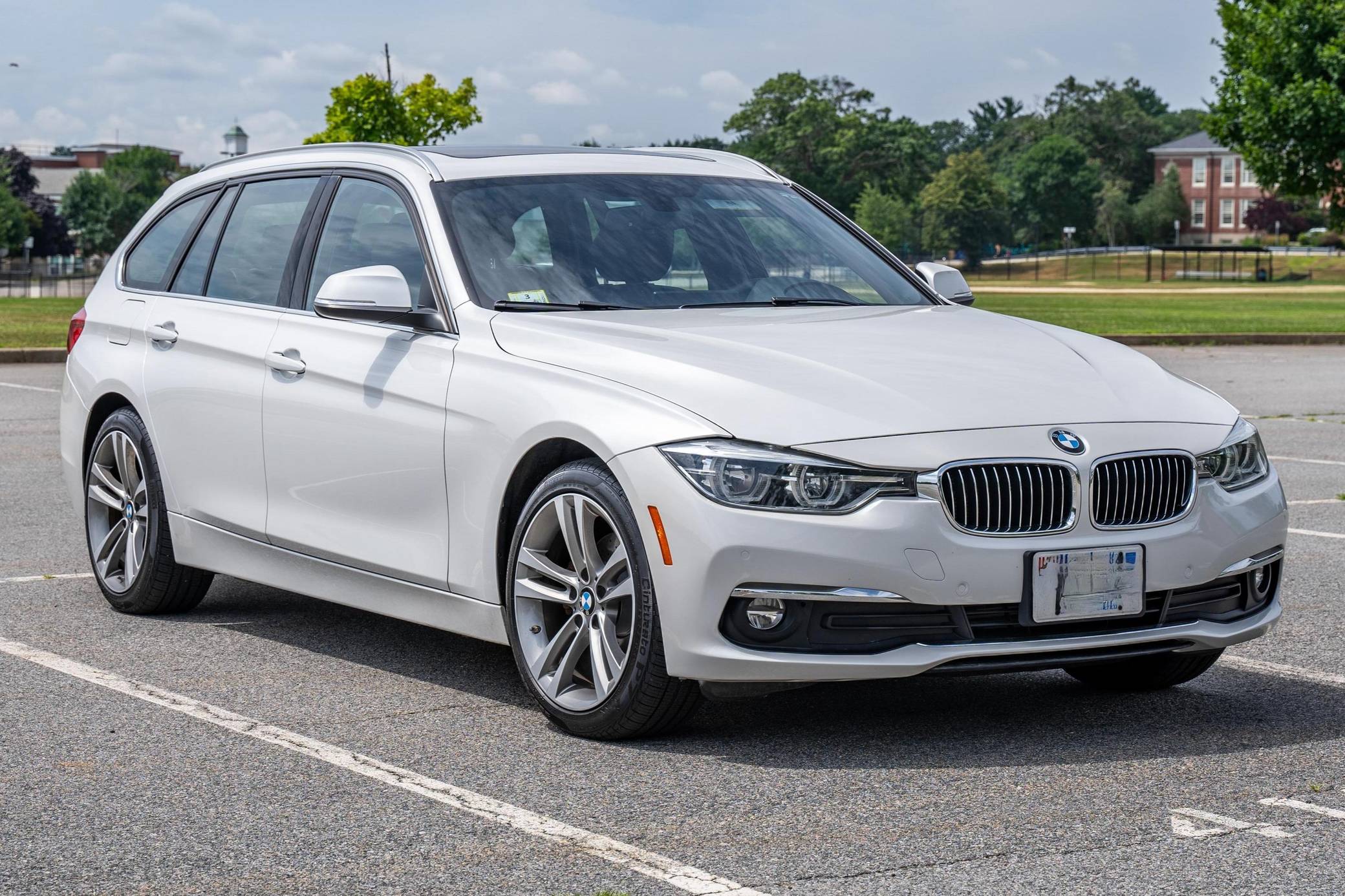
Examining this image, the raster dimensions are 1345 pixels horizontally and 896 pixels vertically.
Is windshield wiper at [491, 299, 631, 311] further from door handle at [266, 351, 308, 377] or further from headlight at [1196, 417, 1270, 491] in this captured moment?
headlight at [1196, 417, 1270, 491]

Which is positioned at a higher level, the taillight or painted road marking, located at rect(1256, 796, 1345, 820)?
the taillight

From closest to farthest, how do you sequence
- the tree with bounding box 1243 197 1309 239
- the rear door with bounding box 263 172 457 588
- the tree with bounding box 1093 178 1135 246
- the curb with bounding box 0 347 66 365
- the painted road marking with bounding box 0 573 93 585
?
the rear door with bounding box 263 172 457 588
the painted road marking with bounding box 0 573 93 585
the curb with bounding box 0 347 66 365
the tree with bounding box 1243 197 1309 239
the tree with bounding box 1093 178 1135 246

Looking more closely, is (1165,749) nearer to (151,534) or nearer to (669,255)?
(669,255)

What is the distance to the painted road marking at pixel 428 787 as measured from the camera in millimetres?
3658

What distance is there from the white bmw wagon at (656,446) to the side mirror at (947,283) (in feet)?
0.05

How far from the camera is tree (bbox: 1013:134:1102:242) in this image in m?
157

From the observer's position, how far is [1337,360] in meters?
24.3

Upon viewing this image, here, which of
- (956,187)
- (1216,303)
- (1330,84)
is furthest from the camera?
(956,187)

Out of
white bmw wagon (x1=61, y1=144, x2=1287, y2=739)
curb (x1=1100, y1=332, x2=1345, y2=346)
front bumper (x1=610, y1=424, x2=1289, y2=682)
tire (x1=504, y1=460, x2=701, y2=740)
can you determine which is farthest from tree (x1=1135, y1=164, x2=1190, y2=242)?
tire (x1=504, y1=460, x2=701, y2=740)

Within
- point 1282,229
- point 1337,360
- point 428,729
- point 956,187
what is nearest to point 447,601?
point 428,729

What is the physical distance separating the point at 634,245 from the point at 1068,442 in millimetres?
1719

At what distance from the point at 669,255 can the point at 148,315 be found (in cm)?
228

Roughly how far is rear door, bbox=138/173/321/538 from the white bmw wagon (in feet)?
0.05

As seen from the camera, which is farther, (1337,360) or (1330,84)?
(1330,84)
